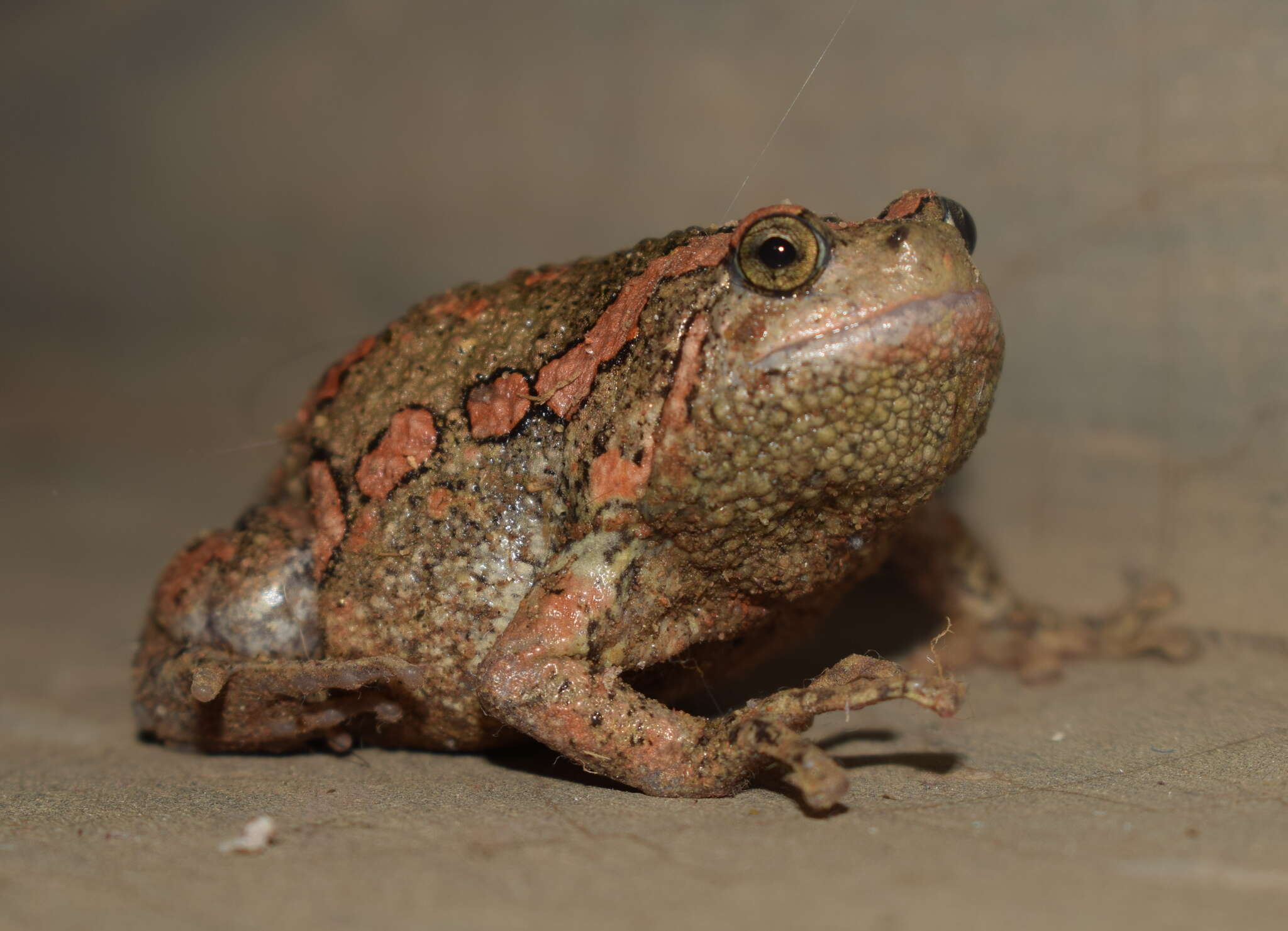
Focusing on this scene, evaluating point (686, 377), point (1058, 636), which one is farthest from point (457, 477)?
point (1058, 636)

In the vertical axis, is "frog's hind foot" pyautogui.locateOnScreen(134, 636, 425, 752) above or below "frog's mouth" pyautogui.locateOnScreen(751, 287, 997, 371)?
below

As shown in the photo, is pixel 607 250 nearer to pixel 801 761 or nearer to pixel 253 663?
pixel 253 663

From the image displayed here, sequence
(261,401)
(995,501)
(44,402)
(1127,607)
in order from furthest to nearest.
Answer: (44,402), (261,401), (995,501), (1127,607)

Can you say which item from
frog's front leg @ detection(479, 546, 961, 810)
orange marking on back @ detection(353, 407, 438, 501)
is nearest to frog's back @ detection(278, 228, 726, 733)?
orange marking on back @ detection(353, 407, 438, 501)

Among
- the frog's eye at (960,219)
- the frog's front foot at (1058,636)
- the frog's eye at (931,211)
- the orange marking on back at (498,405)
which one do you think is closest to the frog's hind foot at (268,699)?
the orange marking on back at (498,405)

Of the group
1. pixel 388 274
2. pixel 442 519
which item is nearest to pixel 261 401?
pixel 388 274

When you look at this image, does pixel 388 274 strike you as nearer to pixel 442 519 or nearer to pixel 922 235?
pixel 442 519

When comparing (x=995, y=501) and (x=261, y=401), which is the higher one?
(x=261, y=401)

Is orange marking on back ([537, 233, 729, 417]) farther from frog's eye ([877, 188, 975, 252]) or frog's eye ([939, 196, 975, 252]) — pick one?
frog's eye ([939, 196, 975, 252])
